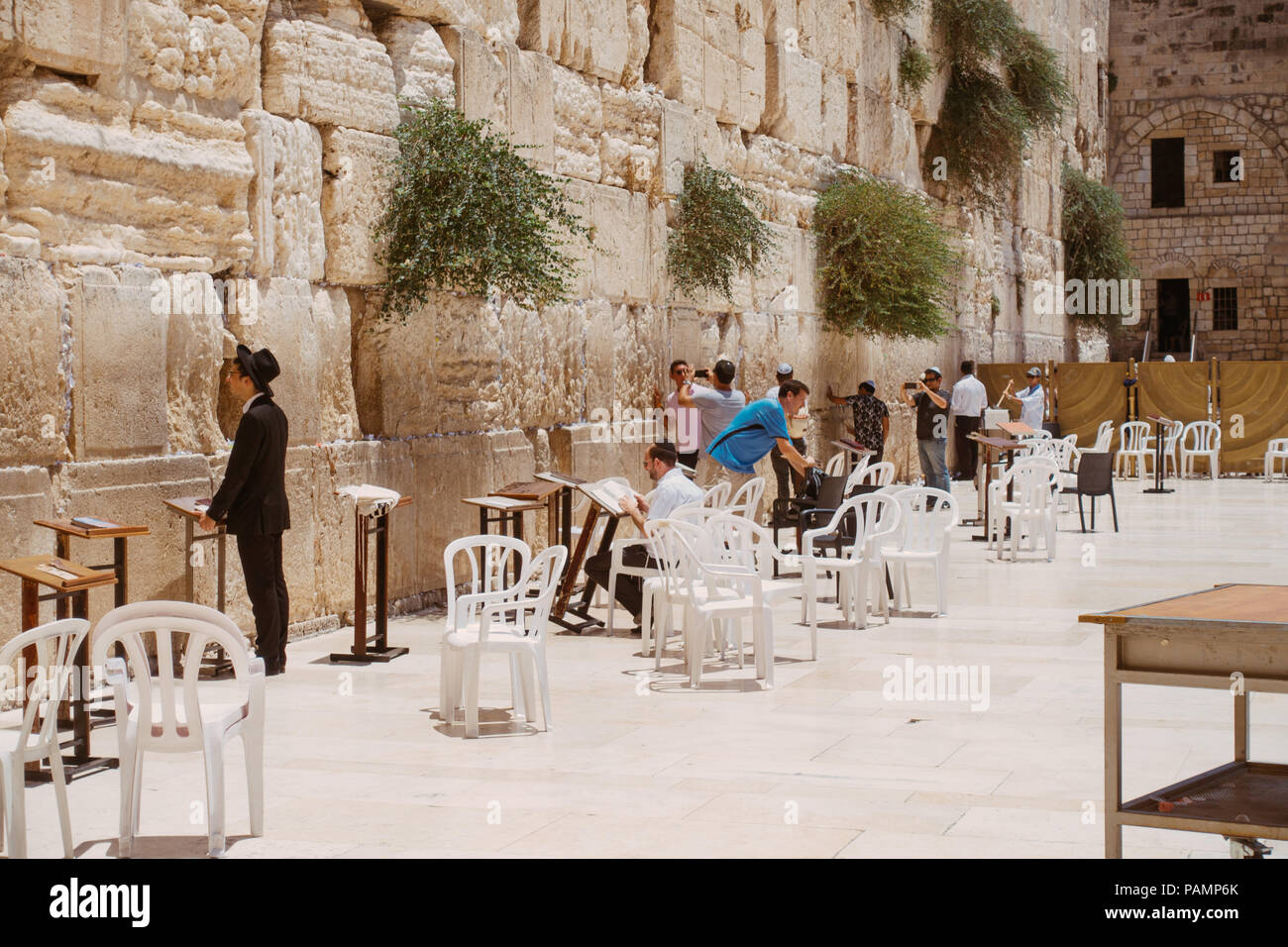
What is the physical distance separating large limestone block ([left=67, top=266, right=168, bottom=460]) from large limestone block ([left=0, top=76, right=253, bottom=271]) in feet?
0.45

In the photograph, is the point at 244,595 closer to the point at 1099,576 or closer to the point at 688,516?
the point at 688,516

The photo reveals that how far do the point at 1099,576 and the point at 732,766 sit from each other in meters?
5.65

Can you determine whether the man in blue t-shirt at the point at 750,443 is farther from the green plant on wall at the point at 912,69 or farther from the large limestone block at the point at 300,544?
the green plant on wall at the point at 912,69

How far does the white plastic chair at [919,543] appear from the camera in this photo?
838 cm

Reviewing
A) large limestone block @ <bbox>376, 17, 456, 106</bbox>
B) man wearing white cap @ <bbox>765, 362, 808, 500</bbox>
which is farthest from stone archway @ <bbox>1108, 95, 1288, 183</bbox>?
large limestone block @ <bbox>376, 17, 456, 106</bbox>

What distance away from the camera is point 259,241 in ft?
24.9

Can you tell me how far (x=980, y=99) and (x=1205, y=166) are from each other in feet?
48.6

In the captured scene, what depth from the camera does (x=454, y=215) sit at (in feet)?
27.6

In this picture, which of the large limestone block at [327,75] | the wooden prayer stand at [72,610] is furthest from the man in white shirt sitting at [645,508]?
the wooden prayer stand at [72,610]

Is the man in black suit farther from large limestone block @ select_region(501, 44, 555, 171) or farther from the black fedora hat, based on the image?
large limestone block @ select_region(501, 44, 555, 171)

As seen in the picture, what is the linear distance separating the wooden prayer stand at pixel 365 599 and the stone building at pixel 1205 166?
88.0 ft

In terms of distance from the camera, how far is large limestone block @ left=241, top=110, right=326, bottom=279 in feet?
24.9

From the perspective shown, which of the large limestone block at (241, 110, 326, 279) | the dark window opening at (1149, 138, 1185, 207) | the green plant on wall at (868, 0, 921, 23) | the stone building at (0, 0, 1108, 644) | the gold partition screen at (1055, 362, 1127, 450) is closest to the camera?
the stone building at (0, 0, 1108, 644)

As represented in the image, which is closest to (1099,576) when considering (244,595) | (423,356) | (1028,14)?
(423,356)
